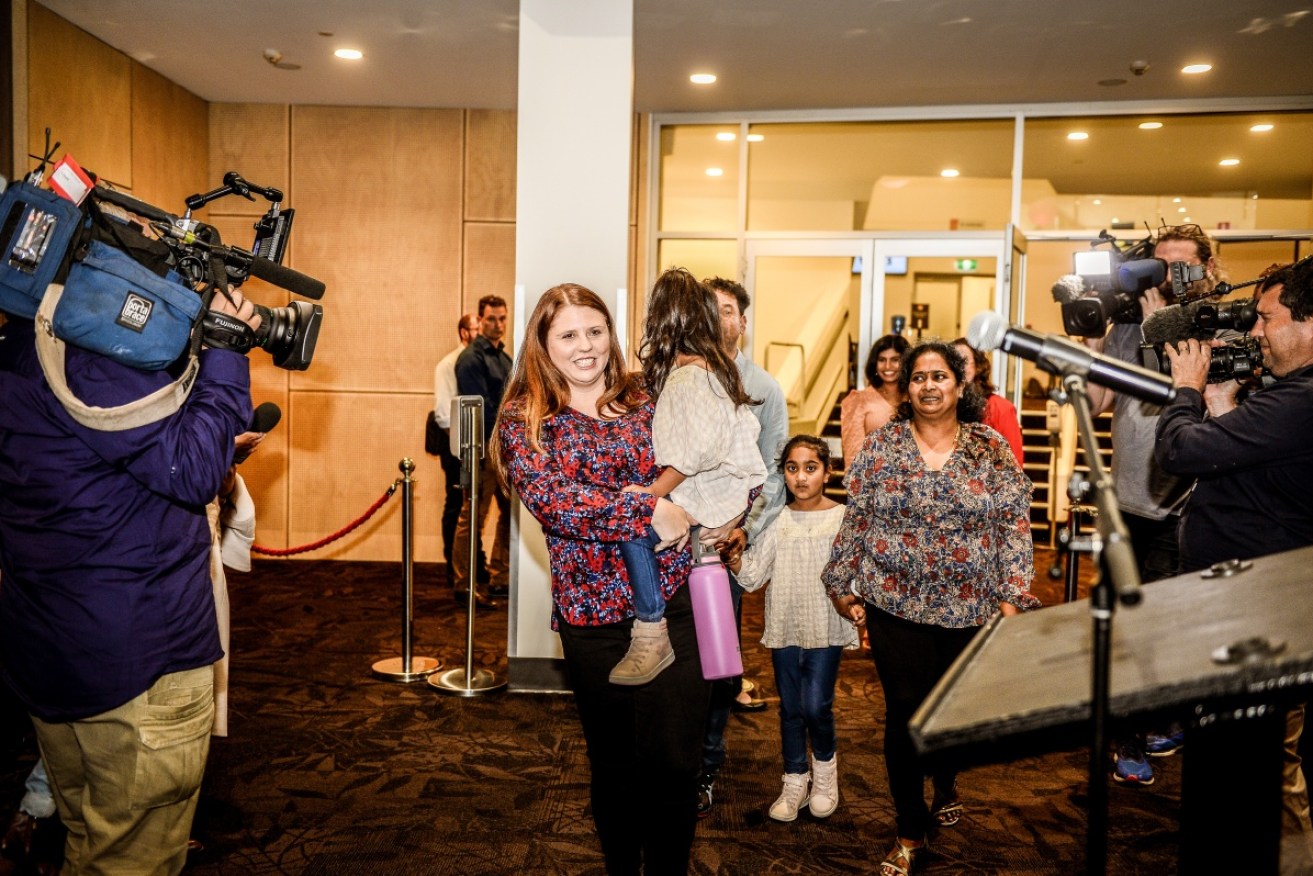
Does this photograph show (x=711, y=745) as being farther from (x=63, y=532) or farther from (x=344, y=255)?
(x=344, y=255)

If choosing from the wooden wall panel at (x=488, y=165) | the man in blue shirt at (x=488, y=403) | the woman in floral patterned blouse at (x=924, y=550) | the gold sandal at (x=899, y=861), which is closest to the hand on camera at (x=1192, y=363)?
the woman in floral patterned blouse at (x=924, y=550)

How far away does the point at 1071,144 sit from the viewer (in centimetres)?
713

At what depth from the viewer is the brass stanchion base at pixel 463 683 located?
4.44 meters

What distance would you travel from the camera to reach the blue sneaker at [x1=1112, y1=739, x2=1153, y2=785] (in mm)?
3518

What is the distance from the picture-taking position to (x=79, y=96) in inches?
227

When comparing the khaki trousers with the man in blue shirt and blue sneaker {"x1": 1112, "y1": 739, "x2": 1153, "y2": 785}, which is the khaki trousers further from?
the man in blue shirt

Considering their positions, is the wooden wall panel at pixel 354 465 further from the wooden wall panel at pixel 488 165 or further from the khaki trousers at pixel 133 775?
the khaki trousers at pixel 133 775

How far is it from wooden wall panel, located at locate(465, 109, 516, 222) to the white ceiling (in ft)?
0.61

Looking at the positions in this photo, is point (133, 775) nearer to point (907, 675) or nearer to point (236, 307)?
point (236, 307)

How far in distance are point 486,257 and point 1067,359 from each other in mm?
6351

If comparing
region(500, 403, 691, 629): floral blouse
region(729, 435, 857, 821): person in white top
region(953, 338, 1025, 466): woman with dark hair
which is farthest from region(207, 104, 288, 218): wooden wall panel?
region(500, 403, 691, 629): floral blouse

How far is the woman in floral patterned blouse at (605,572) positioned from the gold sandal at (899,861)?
86 cm

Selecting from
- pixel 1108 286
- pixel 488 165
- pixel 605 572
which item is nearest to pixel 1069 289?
pixel 1108 286

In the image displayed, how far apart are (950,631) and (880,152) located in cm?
552
